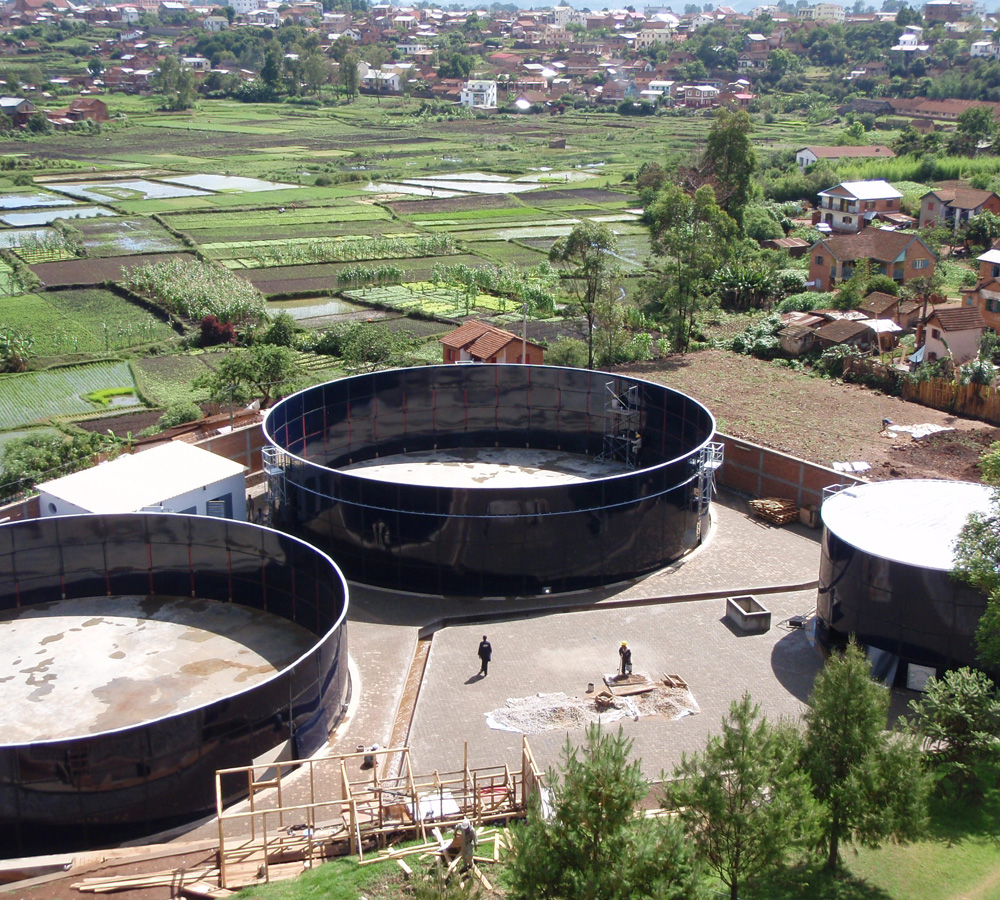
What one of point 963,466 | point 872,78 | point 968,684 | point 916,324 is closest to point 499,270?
point 916,324

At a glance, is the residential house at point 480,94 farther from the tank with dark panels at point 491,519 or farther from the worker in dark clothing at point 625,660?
the worker in dark clothing at point 625,660

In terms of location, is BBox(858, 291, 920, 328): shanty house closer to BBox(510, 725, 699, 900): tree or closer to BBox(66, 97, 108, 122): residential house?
BBox(510, 725, 699, 900): tree

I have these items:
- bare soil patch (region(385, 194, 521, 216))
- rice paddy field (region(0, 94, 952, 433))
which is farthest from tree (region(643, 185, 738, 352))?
bare soil patch (region(385, 194, 521, 216))

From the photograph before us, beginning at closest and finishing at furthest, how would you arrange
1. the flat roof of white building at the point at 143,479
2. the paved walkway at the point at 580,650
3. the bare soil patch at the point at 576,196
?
the paved walkway at the point at 580,650 → the flat roof of white building at the point at 143,479 → the bare soil patch at the point at 576,196

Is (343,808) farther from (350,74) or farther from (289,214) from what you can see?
(350,74)

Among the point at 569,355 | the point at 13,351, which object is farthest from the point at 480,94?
the point at 569,355

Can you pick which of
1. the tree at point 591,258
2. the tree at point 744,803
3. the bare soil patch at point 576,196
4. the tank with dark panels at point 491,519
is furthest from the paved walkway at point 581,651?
the bare soil patch at point 576,196

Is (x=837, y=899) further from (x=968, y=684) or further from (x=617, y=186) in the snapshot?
(x=617, y=186)
